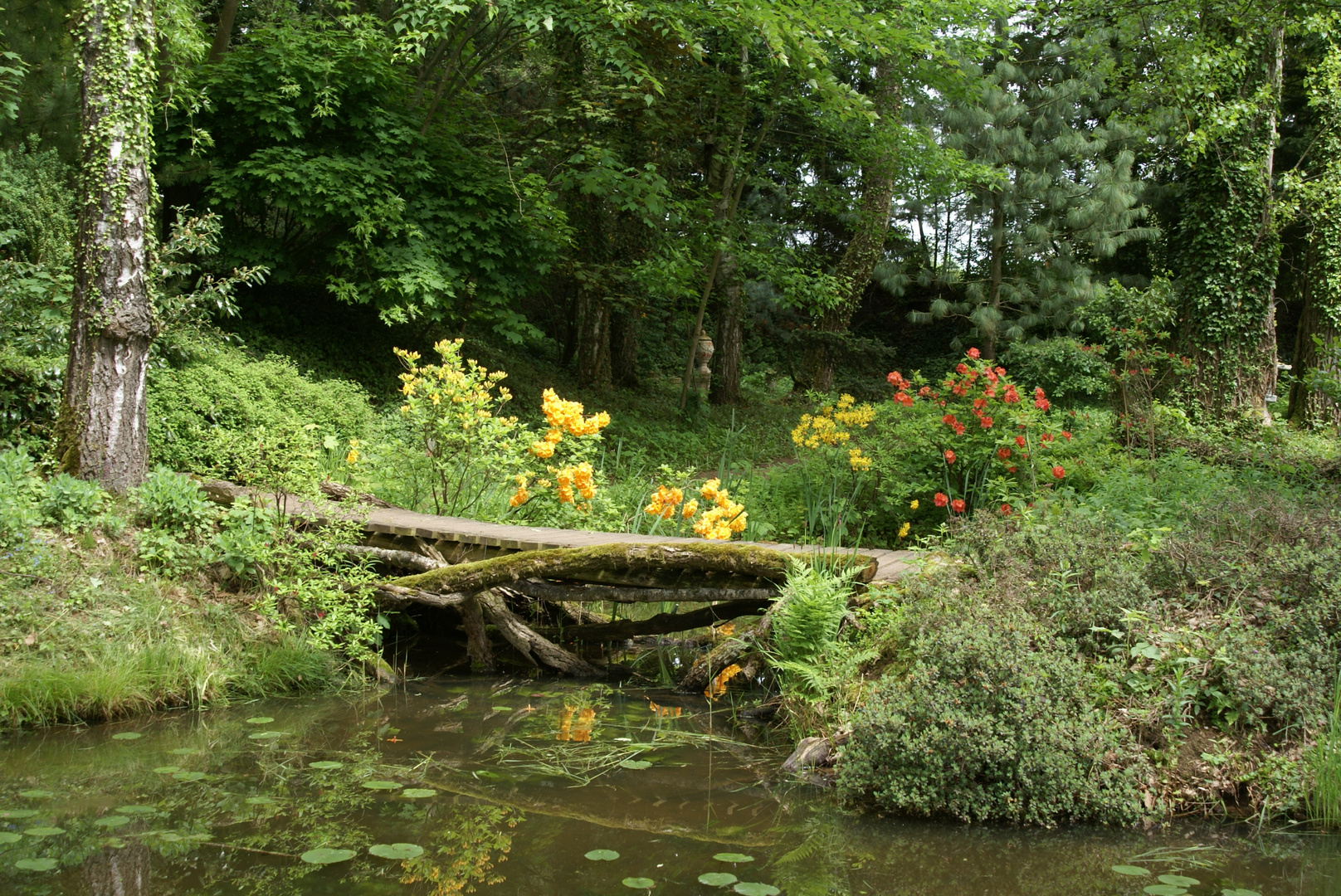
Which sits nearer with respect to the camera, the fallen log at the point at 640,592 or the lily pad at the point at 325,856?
the lily pad at the point at 325,856

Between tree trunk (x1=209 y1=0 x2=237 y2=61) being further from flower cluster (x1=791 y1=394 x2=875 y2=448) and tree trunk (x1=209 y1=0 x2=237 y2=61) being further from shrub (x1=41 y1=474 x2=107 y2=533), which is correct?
flower cluster (x1=791 y1=394 x2=875 y2=448)

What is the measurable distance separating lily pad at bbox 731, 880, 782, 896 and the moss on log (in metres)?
2.02

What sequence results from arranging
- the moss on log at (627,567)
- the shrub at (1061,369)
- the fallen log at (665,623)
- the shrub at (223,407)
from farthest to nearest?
1. the shrub at (1061,369)
2. the shrub at (223,407)
3. the fallen log at (665,623)
4. the moss on log at (627,567)

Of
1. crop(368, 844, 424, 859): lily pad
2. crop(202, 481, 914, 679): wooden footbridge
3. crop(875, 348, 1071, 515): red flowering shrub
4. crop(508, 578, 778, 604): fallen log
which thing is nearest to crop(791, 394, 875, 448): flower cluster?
crop(875, 348, 1071, 515): red flowering shrub

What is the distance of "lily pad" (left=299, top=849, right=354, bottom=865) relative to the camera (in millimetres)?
2699

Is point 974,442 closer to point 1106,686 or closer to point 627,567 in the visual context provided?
point 627,567

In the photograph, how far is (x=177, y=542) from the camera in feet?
16.0

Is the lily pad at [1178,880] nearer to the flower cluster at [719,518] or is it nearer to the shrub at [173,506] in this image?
the flower cluster at [719,518]

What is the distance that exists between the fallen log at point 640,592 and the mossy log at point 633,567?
0.13 feet

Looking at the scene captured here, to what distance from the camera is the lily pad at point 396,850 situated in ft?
9.02

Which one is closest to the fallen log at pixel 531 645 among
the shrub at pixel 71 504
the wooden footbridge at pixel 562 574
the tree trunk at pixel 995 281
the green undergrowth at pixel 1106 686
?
the wooden footbridge at pixel 562 574

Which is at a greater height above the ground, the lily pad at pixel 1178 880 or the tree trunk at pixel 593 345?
the tree trunk at pixel 593 345

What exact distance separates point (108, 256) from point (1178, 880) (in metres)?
6.01

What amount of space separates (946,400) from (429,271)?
596 cm
